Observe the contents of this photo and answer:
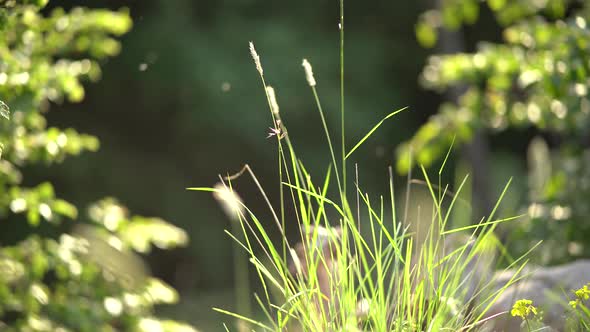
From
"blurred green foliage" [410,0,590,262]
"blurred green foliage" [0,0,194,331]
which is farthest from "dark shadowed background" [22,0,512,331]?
"blurred green foliage" [0,0,194,331]

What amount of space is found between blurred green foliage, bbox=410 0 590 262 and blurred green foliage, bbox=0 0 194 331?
1.30 metres

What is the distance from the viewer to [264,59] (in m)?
8.74

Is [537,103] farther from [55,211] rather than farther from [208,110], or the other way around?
[208,110]

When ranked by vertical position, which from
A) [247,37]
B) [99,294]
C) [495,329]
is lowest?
[495,329]

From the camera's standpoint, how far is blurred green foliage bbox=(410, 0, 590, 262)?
9.56ft

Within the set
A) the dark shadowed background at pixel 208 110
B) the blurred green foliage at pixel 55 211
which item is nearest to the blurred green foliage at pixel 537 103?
the blurred green foliage at pixel 55 211

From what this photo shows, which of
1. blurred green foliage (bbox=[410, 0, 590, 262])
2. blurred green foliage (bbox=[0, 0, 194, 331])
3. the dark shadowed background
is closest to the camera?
blurred green foliage (bbox=[0, 0, 194, 331])

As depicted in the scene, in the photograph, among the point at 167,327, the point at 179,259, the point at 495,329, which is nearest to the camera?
the point at 495,329

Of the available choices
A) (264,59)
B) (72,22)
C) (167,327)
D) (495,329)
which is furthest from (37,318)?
(264,59)

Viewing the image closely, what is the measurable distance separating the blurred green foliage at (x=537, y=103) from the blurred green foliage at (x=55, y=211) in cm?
130

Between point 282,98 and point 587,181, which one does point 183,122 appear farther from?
point 587,181

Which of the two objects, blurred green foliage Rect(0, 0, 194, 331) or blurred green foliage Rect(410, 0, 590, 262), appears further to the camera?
blurred green foliage Rect(410, 0, 590, 262)

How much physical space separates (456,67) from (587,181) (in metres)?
0.87

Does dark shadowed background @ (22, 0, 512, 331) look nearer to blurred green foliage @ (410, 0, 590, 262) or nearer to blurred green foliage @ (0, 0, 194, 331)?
blurred green foliage @ (410, 0, 590, 262)
